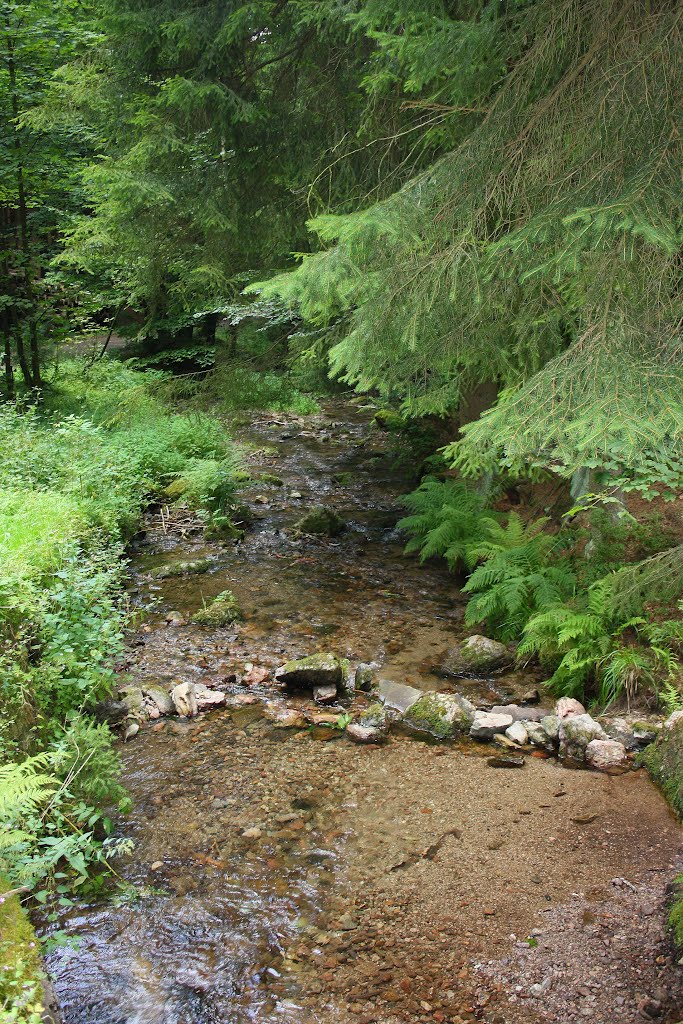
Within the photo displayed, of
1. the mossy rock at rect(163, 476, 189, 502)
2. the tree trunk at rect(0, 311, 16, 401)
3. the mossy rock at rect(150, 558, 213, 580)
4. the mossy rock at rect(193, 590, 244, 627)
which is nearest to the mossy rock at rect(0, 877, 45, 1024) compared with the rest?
the mossy rock at rect(193, 590, 244, 627)

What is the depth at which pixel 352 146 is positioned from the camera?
9031 mm

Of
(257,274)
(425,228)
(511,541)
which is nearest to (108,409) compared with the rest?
(257,274)

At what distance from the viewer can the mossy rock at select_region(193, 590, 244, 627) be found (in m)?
8.16

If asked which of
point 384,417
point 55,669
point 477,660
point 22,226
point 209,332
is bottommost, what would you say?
point 384,417

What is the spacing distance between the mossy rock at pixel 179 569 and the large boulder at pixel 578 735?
5424mm

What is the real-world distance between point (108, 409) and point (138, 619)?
6.63 m

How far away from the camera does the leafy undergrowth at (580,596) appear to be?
20.3ft

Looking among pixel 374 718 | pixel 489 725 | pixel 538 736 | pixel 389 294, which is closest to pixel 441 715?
pixel 489 725

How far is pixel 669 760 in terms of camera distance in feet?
17.4

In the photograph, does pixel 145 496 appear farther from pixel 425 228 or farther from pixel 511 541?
pixel 425 228

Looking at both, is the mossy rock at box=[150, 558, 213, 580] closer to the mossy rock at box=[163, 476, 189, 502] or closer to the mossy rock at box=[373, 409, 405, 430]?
the mossy rock at box=[163, 476, 189, 502]

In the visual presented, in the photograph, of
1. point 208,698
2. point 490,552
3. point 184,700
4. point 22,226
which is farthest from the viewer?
point 22,226

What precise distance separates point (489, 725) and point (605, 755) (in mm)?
947

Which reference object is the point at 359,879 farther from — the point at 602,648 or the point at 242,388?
the point at 242,388
